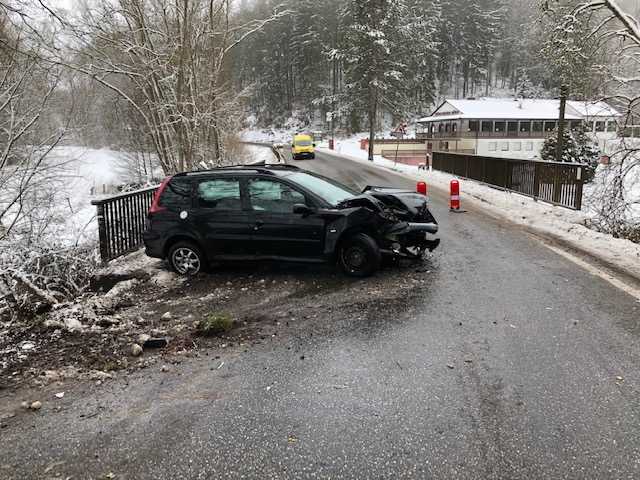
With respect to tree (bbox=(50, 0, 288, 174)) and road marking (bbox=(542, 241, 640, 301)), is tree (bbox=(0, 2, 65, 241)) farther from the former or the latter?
road marking (bbox=(542, 241, 640, 301))

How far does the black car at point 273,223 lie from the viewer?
6.99m

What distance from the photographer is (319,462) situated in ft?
10.0

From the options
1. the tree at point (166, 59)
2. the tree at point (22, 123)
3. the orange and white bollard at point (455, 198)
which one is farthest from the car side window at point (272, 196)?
the orange and white bollard at point (455, 198)

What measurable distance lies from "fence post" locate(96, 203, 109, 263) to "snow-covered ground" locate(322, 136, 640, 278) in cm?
816

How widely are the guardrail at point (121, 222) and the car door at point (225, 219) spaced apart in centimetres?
188

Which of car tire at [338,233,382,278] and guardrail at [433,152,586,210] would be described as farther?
guardrail at [433,152,586,210]

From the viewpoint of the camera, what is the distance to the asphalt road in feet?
10.0

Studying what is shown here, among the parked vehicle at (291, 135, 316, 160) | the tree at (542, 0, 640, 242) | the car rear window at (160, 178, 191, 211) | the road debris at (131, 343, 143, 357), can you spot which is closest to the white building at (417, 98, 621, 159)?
the parked vehicle at (291, 135, 316, 160)

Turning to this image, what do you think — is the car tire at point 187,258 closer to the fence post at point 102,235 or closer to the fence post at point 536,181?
the fence post at point 102,235

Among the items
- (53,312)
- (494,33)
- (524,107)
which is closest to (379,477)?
(53,312)

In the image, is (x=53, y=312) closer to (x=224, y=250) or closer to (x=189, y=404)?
(x=224, y=250)

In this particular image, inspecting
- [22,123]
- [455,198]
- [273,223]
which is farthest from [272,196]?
[455,198]

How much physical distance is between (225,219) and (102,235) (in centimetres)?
239

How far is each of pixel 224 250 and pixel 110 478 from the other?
465 centimetres
